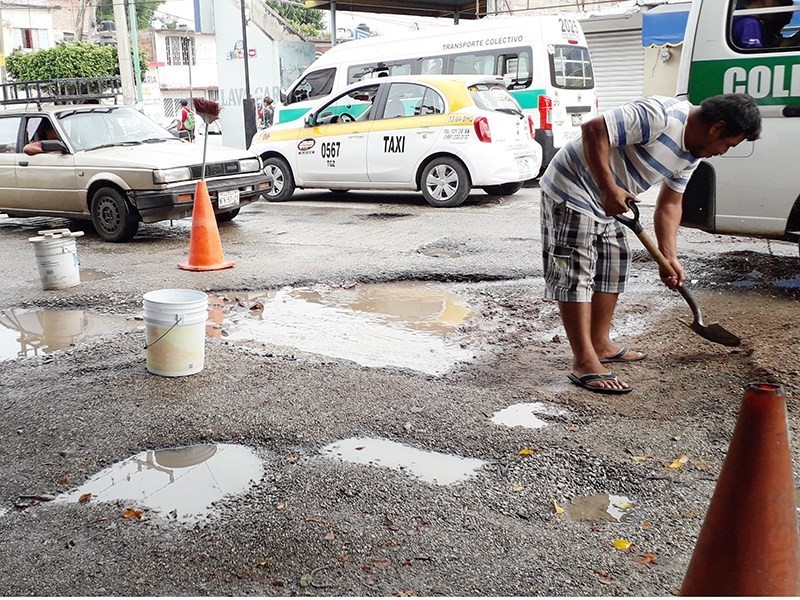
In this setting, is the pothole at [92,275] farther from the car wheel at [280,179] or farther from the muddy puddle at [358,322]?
the car wheel at [280,179]

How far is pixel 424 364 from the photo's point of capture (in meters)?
4.77

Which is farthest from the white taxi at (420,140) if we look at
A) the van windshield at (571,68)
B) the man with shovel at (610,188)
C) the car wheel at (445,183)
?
the man with shovel at (610,188)

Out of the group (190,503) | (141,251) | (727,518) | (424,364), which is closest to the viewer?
(727,518)

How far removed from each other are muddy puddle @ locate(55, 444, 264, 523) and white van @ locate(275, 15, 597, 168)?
1018cm

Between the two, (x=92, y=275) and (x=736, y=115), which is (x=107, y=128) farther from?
(x=736, y=115)

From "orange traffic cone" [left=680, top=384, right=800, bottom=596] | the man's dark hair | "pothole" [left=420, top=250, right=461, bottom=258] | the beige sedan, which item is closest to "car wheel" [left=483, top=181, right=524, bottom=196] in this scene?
the beige sedan

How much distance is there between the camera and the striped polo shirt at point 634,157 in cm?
388

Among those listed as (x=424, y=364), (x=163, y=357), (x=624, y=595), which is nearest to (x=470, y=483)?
(x=624, y=595)

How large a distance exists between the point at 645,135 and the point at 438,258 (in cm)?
391

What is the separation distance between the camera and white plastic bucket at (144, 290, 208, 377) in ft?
14.3

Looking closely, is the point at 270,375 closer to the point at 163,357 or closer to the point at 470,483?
the point at 163,357

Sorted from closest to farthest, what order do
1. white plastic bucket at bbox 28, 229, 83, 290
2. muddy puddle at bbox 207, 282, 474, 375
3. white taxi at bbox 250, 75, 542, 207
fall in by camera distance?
muddy puddle at bbox 207, 282, 474, 375 → white plastic bucket at bbox 28, 229, 83, 290 → white taxi at bbox 250, 75, 542, 207

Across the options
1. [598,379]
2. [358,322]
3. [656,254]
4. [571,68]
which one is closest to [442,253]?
[358,322]

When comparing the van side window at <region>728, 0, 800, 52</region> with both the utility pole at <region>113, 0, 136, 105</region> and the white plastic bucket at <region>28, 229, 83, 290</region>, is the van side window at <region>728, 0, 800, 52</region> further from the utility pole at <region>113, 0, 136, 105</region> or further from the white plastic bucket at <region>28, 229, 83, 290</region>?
the utility pole at <region>113, 0, 136, 105</region>
